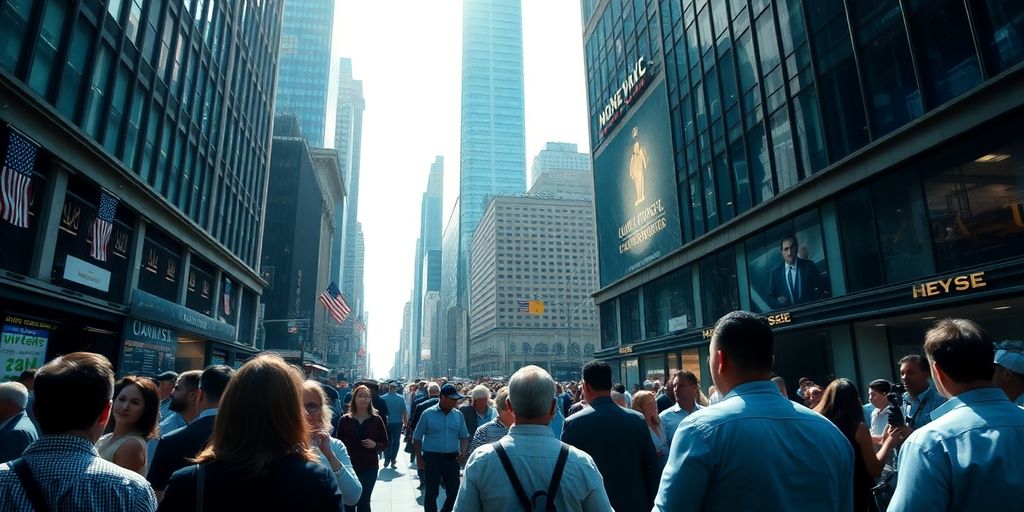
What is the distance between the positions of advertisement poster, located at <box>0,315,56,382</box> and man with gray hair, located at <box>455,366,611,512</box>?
17334 millimetres

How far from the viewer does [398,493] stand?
11312mm

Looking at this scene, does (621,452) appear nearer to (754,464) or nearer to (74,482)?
(754,464)

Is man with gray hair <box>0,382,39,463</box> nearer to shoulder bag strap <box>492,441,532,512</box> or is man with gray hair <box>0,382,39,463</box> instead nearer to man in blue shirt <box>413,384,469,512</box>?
shoulder bag strap <box>492,441,532,512</box>

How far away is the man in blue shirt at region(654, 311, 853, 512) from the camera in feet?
7.79

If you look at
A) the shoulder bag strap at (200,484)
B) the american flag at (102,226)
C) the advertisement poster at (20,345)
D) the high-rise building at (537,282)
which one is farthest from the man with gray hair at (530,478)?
the high-rise building at (537,282)

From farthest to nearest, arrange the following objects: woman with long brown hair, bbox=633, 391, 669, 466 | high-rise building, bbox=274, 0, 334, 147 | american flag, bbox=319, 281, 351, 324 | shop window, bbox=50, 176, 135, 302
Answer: high-rise building, bbox=274, 0, 334, 147 → american flag, bbox=319, 281, 351, 324 → shop window, bbox=50, 176, 135, 302 → woman with long brown hair, bbox=633, 391, 669, 466

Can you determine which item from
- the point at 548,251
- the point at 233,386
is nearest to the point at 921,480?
the point at 233,386

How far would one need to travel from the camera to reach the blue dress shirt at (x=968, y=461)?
2402 mm

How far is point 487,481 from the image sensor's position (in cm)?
314

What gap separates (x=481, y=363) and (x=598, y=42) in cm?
→ 12703

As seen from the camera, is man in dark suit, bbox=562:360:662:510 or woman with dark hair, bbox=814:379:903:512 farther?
man in dark suit, bbox=562:360:662:510

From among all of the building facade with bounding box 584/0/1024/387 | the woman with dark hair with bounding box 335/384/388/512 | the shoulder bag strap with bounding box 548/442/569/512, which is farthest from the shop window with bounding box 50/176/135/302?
the building facade with bounding box 584/0/1024/387

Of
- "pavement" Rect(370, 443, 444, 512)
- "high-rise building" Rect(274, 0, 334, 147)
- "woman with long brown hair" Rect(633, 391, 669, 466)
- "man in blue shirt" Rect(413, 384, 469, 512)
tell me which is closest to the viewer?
"woman with long brown hair" Rect(633, 391, 669, 466)

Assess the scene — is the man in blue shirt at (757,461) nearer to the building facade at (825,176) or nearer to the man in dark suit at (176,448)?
the man in dark suit at (176,448)
